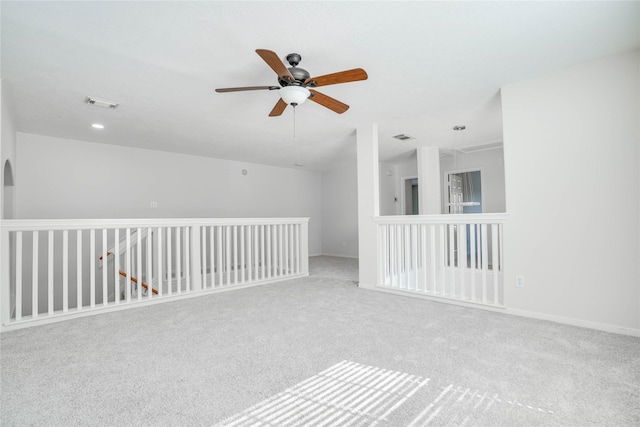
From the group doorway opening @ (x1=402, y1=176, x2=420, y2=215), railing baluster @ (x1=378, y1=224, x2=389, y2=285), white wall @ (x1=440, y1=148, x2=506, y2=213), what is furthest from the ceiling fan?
doorway opening @ (x1=402, y1=176, x2=420, y2=215)

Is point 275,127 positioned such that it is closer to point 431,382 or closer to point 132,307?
point 132,307

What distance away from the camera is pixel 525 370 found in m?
1.83

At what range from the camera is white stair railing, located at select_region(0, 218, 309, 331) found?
9.11ft

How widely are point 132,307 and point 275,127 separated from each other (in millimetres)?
2785

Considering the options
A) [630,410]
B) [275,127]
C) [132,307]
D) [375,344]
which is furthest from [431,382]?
[275,127]

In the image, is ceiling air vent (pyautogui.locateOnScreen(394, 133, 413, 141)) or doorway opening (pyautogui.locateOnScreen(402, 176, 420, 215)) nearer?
ceiling air vent (pyautogui.locateOnScreen(394, 133, 413, 141))

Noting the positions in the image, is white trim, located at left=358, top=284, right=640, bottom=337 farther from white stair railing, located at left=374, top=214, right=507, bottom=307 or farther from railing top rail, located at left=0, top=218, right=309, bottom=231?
railing top rail, located at left=0, top=218, right=309, bottom=231

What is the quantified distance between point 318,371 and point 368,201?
2667mm

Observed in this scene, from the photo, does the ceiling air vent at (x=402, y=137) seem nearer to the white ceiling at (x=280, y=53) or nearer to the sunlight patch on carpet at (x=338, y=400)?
the white ceiling at (x=280, y=53)

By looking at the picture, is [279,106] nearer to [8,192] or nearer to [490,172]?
[8,192]

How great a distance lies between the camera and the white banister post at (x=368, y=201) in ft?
13.4

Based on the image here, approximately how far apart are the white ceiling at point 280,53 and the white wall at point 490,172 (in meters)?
2.09

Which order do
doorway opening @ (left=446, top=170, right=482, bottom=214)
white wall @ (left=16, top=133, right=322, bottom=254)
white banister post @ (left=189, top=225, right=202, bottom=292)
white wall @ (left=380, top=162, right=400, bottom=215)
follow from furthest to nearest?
white wall @ (left=380, top=162, right=400, bottom=215) → doorway opening @ (left=446, top=170, right=482, bottom=214) → white wall @ (left=16, top=133, right=322, bottom=254) → white banister post @ (left=189, top=225, right=202, bottom=292)

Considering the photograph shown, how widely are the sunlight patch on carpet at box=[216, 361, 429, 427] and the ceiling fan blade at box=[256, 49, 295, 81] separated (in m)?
1.99
